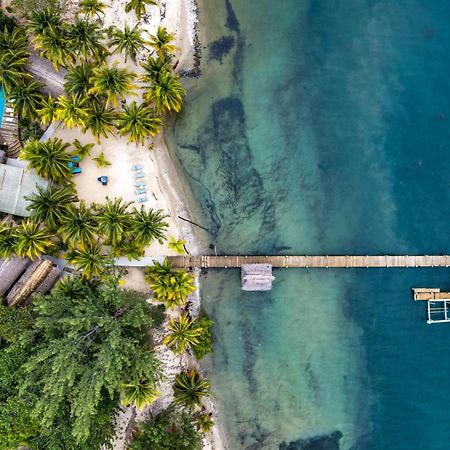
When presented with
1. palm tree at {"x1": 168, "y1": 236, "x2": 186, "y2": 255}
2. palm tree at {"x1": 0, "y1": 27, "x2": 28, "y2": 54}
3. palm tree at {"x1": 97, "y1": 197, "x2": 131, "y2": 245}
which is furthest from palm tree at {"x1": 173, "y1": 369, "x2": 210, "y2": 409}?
palm tree at {"x1": 0, "y1": 27, "x2": 28, "y2": 54}

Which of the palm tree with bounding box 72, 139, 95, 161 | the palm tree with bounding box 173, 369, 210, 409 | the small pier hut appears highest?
the palm tree with bounding box 72, 139, 95, 161

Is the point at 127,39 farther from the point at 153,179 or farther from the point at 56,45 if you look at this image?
the point at 153,179

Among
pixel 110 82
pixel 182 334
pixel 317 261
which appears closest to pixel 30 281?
pixel 182 334

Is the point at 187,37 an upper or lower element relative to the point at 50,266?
upper

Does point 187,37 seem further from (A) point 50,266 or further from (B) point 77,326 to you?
(B) point 77,326

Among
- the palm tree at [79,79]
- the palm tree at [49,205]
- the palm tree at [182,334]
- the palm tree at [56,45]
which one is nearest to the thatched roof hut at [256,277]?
the palm tree at [182,334]

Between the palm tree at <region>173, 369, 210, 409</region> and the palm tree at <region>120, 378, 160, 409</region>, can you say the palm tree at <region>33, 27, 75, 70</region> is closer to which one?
the palm tree at <region>120, 378, 160, 409</region>

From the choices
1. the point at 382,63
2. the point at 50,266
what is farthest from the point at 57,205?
the point at 382,63
